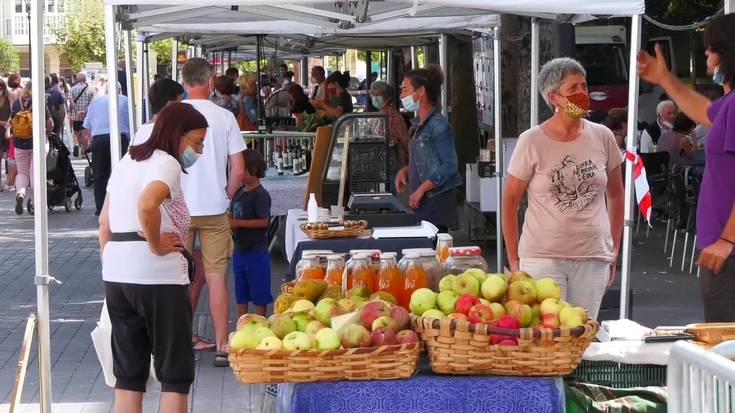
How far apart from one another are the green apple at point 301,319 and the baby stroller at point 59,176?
13289 millimetres

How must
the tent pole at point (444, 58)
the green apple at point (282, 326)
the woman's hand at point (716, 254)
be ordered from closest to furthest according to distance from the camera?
the green apple at point (282, 326) < the woman's hand at point (716, 254) < the tent pole at point (444, 58)

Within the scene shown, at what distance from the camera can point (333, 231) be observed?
7.62m

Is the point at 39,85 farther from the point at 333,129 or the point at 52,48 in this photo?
the point at 52,48

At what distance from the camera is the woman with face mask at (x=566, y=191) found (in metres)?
5.91

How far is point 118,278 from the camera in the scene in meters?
5.71

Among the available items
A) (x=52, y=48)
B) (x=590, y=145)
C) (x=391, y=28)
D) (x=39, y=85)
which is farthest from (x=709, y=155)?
(x=52, y=48)

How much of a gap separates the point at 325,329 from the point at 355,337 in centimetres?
13

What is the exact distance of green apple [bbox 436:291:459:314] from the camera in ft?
15.2

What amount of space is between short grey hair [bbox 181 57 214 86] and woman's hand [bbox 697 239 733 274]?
395 cm

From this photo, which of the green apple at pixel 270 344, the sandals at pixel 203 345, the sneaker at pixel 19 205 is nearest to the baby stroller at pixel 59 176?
the sneaker at pixel 19 205

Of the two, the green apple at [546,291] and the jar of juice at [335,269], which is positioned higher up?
the green apple at [546,291]

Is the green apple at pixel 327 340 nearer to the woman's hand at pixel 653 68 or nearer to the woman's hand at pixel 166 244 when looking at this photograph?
the woman's hand at pixel 166 244

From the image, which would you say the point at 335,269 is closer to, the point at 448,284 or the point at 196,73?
the point at 448,284

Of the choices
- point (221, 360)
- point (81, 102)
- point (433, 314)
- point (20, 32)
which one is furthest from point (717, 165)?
point (20, 32)
